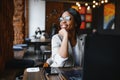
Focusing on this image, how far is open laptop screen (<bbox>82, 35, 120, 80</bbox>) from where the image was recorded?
43.8 inches

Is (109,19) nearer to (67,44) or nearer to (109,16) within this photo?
(109,16)

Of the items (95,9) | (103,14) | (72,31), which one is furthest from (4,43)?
(95,9)

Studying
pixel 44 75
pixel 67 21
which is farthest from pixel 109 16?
pixel 44 75

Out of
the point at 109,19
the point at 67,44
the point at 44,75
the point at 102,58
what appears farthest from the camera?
the point at 109,19

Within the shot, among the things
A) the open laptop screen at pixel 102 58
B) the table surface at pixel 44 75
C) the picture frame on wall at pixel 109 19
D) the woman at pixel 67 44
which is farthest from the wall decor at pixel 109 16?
the open laptop screen at pixel 102 58

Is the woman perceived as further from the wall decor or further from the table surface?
the wall decor

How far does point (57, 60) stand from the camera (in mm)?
2291

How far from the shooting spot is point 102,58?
1.14 meters

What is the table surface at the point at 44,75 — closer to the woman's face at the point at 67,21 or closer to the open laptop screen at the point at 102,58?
the woman's face at the point at 67,21

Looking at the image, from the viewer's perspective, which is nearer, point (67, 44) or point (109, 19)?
point (67, 44)

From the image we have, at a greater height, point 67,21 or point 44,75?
point 67,21

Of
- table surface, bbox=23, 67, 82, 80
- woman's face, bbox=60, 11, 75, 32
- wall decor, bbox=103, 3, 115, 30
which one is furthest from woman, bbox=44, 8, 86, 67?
wall decor, bbox=103, 3, 115, 30

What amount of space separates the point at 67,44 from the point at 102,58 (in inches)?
45.5

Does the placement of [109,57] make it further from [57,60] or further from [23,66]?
[23,66]
